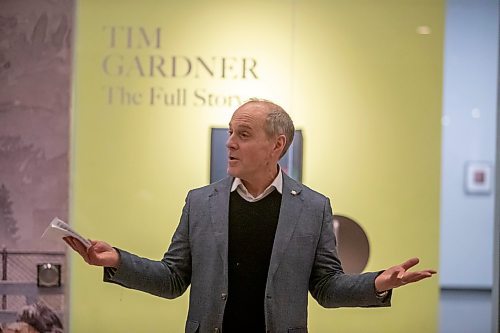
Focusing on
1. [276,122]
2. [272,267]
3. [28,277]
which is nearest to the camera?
[272,267]

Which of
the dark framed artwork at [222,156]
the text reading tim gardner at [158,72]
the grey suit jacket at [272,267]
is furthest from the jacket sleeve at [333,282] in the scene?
the text reading tim gardner at [158,72]

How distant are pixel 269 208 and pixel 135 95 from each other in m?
1.60

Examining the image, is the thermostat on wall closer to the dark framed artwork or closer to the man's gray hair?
the dark framed artwork

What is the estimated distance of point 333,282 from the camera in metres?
3.10

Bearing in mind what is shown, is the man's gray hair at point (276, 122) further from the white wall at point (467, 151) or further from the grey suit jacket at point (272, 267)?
the white wall at point (467, 151)

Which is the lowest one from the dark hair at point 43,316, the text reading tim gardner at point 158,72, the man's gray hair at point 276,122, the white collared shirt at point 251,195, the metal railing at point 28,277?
the dark hair at point 43,316

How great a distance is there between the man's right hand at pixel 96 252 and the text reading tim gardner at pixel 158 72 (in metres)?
1.62

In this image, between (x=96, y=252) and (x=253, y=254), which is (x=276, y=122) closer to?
(x=253, y=254)

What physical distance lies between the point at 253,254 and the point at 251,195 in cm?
25

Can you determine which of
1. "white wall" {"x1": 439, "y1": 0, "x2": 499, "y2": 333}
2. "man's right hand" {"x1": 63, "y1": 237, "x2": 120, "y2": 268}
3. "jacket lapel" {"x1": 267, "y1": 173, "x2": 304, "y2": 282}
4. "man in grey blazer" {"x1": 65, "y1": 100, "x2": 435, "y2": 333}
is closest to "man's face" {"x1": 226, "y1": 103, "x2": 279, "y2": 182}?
"man in grey blazer" {"x1": 65, "y1": 100, "x2": 435, "y2": 333}

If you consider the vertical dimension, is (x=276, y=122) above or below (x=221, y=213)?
above

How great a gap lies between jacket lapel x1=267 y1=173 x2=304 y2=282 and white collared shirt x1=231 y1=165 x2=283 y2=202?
2 centimetres

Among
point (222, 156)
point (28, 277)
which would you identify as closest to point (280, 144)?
point (222, 156)

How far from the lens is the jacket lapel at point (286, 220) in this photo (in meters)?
3.08
